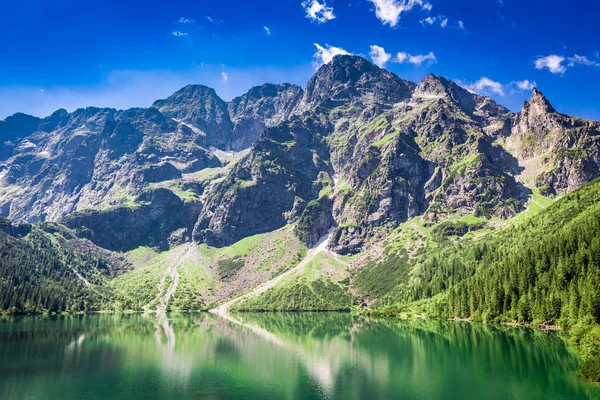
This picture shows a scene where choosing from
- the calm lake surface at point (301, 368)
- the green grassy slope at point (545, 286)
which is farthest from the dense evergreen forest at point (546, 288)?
the calm lake surface at point (301, 368)

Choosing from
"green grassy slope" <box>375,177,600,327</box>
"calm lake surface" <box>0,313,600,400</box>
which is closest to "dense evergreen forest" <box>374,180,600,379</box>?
"green grassy slope" <box>375,177,600,327</box>

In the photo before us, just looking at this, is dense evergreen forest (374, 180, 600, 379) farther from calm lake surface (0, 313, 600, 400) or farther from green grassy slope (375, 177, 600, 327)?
calm lake surface (0, 313, 600, 400)

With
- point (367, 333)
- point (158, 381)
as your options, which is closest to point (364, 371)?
point (158, 381)

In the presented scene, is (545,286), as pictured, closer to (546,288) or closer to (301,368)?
(546,288)

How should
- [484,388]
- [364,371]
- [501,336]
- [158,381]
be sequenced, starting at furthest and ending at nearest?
[501,336] → [364,371] → [158,381] → [484,388]

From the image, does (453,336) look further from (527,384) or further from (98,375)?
(98,375)

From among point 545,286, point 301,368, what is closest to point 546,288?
point 545,286

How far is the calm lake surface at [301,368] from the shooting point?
207 feet

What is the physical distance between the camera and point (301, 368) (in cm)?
8581

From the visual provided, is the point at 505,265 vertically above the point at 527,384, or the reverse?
the point at 505,265

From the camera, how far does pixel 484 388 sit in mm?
63688

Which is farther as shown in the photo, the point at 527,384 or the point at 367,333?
the point at 367,333

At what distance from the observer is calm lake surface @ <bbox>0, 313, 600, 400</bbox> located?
63156mm

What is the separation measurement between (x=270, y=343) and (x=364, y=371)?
53.6 metres
